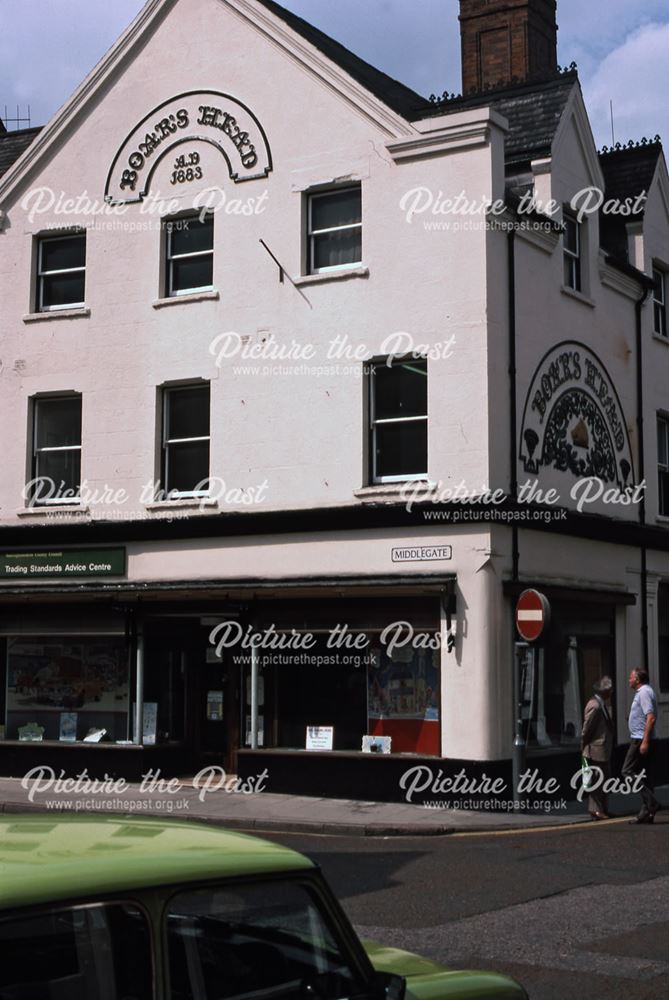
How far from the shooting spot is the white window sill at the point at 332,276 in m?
19.4

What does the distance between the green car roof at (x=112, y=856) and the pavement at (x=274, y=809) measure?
1130 centimetres

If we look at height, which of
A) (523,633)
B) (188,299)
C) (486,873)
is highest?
(188,299)

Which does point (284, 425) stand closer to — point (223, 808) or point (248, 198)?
point (248, 198)

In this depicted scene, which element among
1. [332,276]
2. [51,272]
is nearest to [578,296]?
[332,276]

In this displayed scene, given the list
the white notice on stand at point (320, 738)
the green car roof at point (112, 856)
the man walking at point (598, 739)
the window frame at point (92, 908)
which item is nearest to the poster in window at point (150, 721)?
the white notice on stand at point (320, 738)

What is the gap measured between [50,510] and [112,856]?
1823 cm

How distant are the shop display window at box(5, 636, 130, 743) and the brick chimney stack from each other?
14581 millimetres

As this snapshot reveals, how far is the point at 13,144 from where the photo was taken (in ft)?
83.6

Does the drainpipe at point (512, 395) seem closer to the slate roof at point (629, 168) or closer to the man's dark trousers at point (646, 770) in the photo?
the man's dark trousers at point (646, 770)

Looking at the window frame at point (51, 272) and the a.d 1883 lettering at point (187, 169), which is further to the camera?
the window frame at point (51, 272)

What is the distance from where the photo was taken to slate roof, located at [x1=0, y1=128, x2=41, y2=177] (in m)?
24.9

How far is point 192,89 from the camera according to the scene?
2127 centimetres

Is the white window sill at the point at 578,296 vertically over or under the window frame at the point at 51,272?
under

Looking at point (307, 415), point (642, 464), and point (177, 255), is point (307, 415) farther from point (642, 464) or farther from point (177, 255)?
point (642, 464)
